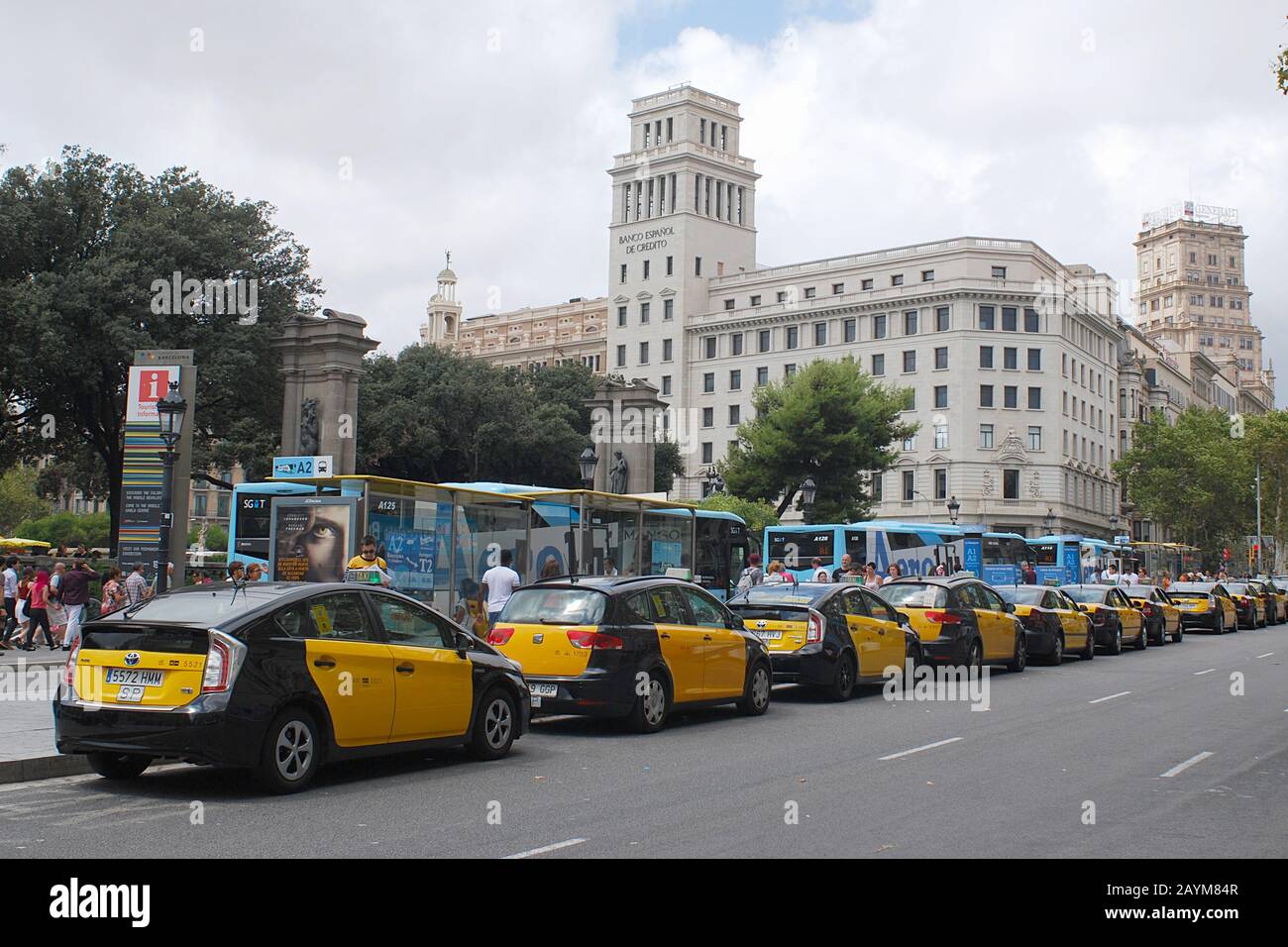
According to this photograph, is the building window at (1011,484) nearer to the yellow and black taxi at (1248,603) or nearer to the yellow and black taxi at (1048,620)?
the yellow and black taxi at (1248,603)

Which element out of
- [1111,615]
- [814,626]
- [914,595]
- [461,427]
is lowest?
[814,626]

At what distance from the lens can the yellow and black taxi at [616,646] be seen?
13.4 m

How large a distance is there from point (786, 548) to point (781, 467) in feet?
74.2

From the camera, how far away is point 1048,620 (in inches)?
958

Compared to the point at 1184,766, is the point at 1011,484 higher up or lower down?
higher up

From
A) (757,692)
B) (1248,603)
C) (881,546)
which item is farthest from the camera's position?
(1248,603)

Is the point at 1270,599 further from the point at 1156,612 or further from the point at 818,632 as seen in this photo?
the point at 818,632

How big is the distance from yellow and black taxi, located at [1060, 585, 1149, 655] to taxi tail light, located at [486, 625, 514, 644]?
653 inches

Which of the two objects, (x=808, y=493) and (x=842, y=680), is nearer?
(x=842, y=680)

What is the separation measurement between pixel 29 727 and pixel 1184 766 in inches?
421

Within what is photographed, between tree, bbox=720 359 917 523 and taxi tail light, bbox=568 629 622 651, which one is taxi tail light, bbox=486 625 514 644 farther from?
tree, bbox=720 359 917 523

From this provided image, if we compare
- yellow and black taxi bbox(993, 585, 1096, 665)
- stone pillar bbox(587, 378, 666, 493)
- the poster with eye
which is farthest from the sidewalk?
stone pillar bbox(587, 378, 666, 493)

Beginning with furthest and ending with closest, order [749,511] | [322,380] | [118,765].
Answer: [749,511], [322,380], [118,765]

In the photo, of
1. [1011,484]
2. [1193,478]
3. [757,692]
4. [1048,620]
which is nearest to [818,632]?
[757,692]
